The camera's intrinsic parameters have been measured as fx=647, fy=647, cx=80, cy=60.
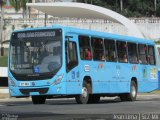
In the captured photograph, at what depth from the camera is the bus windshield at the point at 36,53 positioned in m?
24.5

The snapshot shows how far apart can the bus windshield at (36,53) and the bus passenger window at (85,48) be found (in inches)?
47.4

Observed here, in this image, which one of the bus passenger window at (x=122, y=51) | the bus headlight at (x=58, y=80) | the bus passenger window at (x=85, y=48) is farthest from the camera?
the bus passenger window at (x=122, y=51)

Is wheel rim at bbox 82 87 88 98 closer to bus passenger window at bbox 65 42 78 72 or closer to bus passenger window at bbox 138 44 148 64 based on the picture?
bus passenger window at bbox 65 42 78 72

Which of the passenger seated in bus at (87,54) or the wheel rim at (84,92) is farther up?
the passenger seated in bus at (87,54)

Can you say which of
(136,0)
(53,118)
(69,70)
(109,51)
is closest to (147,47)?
(109,51)

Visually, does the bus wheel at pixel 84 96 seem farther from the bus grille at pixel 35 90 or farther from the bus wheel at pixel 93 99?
the bus wheel at pixel 93 99

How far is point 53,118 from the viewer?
53.8 feet

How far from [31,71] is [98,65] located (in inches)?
132

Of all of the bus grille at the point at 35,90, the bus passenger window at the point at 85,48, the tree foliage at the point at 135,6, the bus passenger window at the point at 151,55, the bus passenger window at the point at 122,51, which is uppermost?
the bus passenger window at the point at 85,48

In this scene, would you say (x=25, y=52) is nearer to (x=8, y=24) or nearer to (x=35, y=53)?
(x=35, y=53)

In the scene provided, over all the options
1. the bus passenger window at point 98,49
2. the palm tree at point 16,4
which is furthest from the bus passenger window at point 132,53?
the palm tree at point 16,4

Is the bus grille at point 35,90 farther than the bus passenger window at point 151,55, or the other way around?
the bus passenger window at point 151,55

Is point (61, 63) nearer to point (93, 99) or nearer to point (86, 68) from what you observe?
point (86, 68)

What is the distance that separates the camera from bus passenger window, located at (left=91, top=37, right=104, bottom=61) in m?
26.5
